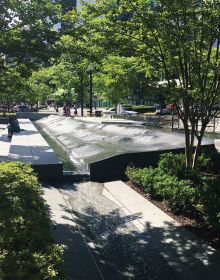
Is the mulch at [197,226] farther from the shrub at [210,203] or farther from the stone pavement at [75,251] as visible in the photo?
the stone pavement at [75,251]

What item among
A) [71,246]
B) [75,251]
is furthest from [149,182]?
[75,251]

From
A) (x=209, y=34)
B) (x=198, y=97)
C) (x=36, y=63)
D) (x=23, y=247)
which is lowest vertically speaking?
(x=23, y=247)

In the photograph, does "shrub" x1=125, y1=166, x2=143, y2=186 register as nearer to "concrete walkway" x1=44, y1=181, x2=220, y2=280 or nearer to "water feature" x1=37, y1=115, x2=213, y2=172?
"concrete walkway" x1=44, y1=181, x2=220, y2=280

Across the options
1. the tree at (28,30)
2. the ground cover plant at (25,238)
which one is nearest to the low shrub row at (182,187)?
the ground cover plant at (25,238)

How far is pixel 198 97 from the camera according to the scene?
1103 centimetres

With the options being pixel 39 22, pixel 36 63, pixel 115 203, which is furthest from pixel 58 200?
pixel 39 22

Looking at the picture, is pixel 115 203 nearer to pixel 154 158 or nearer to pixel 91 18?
pixel 154 158

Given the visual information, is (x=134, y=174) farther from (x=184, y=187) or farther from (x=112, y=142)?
(x=112, y=142)

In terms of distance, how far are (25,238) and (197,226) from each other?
4.59m

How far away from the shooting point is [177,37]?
10.0 m

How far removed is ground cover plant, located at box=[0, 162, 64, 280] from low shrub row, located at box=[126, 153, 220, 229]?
11.3ft

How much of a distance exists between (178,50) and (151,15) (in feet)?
3.82

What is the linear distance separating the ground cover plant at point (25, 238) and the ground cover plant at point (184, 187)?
346 cm

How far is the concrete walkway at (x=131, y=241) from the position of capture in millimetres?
6551
